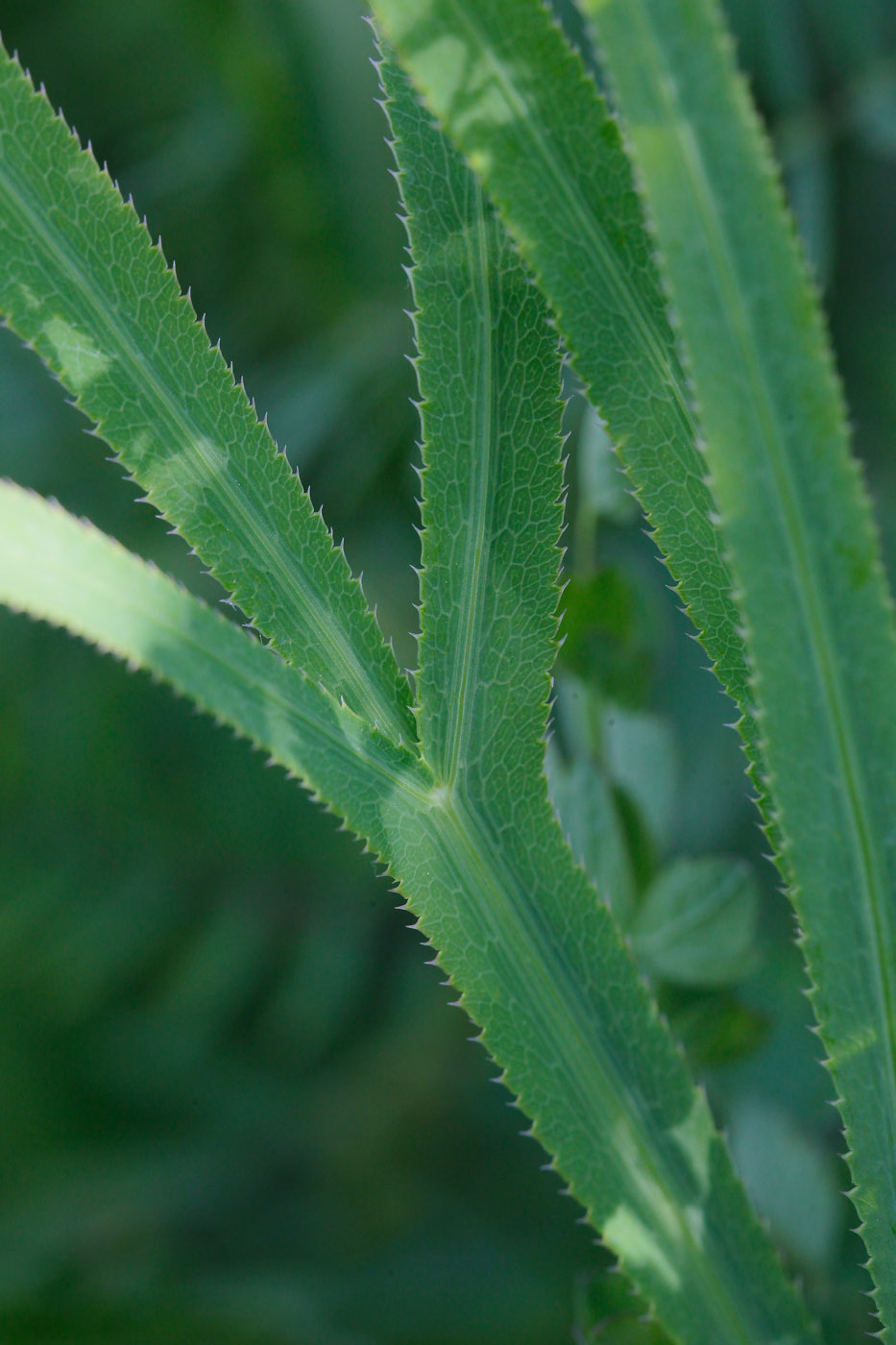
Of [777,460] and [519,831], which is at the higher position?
[777,460]

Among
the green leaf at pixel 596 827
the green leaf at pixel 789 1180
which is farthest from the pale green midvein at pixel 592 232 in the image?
the green leaf at pixel 789 1180

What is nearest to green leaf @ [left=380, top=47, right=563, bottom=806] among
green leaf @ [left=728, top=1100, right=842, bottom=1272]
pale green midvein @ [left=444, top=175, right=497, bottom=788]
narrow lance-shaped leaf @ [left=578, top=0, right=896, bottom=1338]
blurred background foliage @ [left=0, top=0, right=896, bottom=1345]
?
pale green midvein @ [left=444, top=175, right=497, bottom=788]

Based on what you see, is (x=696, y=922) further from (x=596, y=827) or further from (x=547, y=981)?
(x=547, y=981)

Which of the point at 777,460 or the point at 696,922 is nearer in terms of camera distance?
the point at 777,460

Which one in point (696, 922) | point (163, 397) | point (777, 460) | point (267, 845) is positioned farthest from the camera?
point (267, 845)

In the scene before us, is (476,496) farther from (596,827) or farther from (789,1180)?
(789,1180)

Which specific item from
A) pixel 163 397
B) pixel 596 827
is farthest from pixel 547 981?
pixel 163 397

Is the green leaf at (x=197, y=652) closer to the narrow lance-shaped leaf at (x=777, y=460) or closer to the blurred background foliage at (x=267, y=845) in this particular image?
the narrow lance-shaped leaf at (x=777, y=460)

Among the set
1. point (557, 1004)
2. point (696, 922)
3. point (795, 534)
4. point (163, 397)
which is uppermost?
point (163, 397)

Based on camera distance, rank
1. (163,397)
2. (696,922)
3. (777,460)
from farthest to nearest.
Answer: (696,922), (163,397), (777,460)
